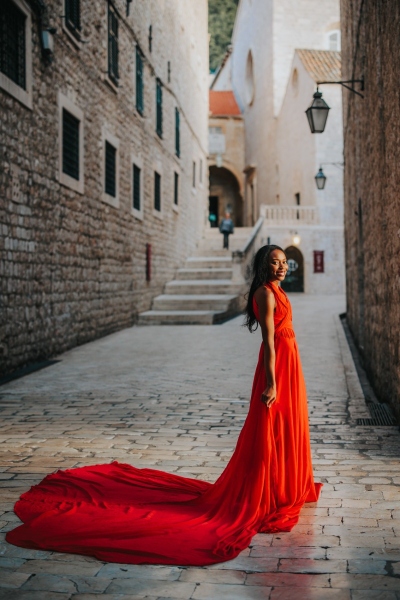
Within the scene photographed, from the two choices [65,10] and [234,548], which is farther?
[65,10]

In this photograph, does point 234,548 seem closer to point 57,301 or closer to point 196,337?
point 57,301

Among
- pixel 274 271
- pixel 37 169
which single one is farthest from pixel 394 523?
pixel 37 169

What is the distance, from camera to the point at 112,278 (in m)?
15.2

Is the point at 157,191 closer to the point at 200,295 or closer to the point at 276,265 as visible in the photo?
the point at 200,295

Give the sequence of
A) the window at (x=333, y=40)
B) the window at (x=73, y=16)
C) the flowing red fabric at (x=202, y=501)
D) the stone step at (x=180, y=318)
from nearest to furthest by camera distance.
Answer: the flowing red fabric at (x=202, y=501) → the window at (x=73, y=16) → the stone step at (x=180, y=318) → the window at (x=333, y=40)

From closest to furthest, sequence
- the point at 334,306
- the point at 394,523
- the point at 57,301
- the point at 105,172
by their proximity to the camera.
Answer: the point at 394,523 < the point at 57,301 < the point at 105,172 < the point at 334,306

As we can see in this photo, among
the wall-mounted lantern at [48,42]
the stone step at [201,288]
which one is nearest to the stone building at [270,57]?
the stone step at [201,288]

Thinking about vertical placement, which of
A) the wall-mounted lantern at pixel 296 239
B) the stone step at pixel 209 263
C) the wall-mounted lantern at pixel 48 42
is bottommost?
the stone step at pixel 209 263

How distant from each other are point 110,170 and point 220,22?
160 ft

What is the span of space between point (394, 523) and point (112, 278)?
12010mm

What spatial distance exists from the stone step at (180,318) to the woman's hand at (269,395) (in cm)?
1408

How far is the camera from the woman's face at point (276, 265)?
3943 millimetres

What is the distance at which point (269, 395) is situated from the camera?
3.91 metres

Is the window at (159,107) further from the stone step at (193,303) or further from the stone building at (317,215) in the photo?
the stone building at (317,215)
